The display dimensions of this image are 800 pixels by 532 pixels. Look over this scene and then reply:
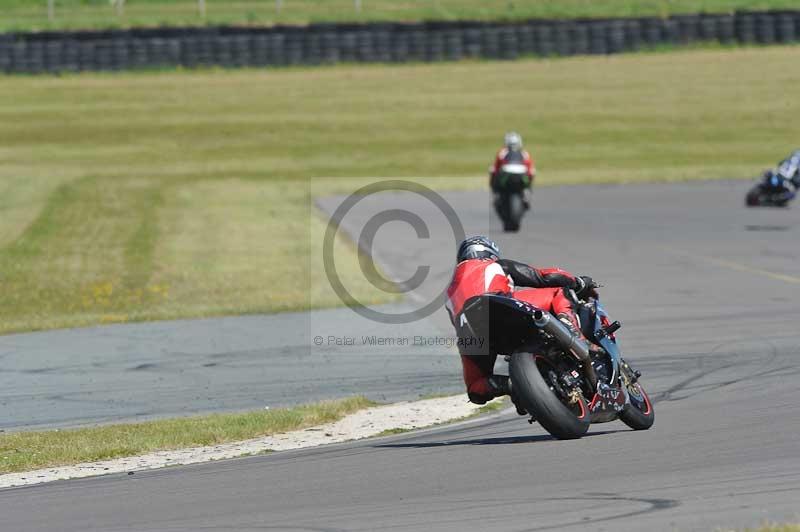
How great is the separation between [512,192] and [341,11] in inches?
1156

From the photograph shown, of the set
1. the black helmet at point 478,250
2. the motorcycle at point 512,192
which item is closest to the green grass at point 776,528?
the black helmet at point 478,250

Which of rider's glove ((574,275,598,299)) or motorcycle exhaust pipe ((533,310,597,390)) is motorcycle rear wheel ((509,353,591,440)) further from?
rider's glove ((574,275,598,299))

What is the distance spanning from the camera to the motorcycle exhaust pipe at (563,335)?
27.6 ft

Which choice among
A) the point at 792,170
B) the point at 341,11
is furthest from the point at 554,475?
the point at 341,11

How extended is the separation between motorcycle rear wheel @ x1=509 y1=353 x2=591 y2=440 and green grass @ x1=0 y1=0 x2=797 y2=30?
4194cm

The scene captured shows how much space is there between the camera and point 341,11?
53125mm

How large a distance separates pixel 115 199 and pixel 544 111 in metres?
19.7

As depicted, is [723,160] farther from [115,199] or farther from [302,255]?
[302,255]

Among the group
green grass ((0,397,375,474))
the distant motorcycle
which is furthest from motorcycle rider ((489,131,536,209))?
green grass ((0,397,375,474))

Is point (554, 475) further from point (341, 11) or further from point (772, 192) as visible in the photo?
point (341, 11)

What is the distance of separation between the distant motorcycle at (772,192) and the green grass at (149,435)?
19.0 m

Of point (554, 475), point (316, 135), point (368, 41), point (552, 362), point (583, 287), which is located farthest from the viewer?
point (368, 41)

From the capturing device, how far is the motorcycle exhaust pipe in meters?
8.42

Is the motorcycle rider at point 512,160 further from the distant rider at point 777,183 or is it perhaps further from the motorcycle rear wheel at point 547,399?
the motorcycle rear wheel at point 547,399
